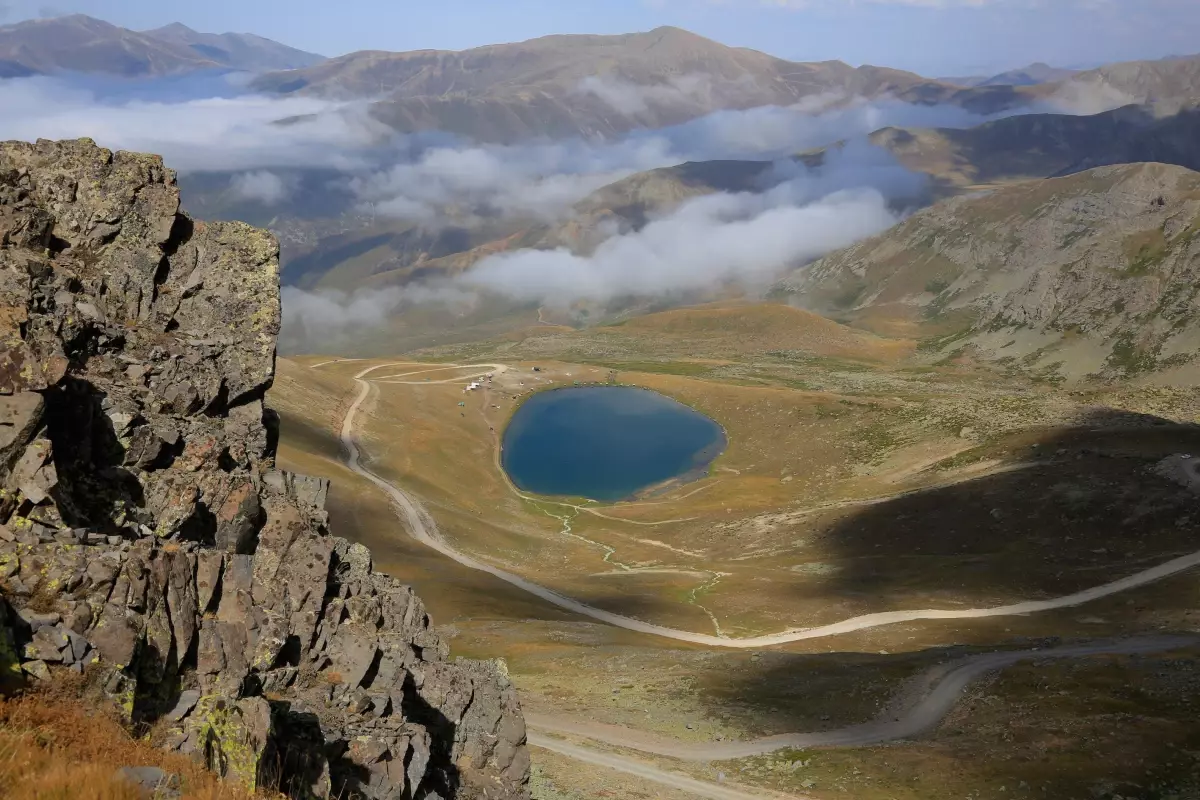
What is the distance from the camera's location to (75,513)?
774 inches

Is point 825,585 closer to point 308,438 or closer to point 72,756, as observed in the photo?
point 308,438

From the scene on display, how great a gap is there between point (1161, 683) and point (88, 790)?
51.4 metres

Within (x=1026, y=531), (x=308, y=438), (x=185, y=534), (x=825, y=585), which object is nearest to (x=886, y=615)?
(x=825, y=585)

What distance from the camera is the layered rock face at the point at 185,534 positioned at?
16.6 metres

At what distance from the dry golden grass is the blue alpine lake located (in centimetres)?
11953

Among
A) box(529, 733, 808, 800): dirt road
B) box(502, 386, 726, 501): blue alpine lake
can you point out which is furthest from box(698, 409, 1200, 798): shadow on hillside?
box(502, 386, 726, 501): blue alpine lake

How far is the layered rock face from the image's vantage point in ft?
54.4

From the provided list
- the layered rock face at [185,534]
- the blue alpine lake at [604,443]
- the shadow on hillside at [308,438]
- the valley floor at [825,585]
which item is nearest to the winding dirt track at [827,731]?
the valley floor at [825,585]

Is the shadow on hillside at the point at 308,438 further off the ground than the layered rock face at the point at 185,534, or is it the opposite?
the layered rock face at the point at 185,534

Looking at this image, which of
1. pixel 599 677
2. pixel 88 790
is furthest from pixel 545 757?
pixel 88 790

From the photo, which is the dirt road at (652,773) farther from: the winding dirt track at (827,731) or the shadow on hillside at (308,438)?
the shadow on hillside at (308,438)

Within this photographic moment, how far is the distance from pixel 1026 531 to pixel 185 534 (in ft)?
261

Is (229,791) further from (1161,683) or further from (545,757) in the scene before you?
(1161,683)

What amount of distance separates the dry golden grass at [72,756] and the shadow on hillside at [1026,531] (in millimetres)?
66238
